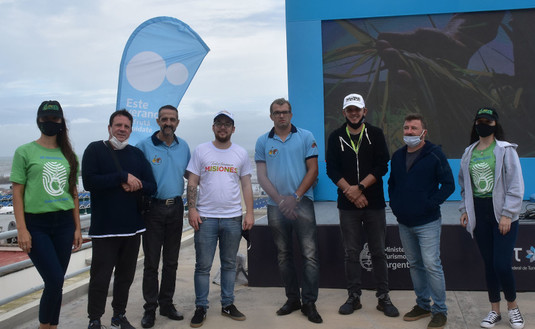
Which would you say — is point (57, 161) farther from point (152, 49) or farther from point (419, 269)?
point (152, 49)

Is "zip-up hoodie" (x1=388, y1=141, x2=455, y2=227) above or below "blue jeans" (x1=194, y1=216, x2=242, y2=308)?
above

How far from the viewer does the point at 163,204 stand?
11.3ft

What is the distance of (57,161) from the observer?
2.88m

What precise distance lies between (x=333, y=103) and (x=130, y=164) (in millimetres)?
3734

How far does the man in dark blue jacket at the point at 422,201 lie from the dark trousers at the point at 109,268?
200 cm

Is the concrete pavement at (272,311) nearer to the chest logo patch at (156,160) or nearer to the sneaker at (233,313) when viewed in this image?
the sneaker at (233,313)

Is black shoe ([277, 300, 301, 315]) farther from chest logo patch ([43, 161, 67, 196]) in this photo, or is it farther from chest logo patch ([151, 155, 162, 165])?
chest logo patch ([43, 161, 67, 196])

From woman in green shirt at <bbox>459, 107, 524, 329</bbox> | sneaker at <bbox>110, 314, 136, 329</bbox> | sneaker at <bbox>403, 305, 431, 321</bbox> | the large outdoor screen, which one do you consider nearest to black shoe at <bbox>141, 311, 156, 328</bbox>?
sneaker at <bbox>110, 314, 136, 329</bbox>

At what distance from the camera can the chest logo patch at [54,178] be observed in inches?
110

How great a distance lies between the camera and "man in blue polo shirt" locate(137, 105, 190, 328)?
3.44 meters

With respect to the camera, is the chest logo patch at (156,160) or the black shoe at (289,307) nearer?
the chest logo patch at (156,160)

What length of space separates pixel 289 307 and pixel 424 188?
146 centimetres

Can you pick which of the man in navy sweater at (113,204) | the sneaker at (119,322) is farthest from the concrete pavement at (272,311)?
the man in navy sweater at (113,204)

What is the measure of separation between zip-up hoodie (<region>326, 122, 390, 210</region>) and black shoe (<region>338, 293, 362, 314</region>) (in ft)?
2.57
